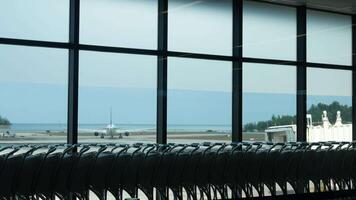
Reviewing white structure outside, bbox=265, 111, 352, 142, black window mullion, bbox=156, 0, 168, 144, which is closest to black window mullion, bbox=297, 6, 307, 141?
white structure outside, bbox=265, 111, 352, 142

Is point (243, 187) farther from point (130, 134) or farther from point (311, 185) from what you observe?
point (130, 134)

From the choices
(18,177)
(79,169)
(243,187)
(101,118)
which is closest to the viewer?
(18,177)

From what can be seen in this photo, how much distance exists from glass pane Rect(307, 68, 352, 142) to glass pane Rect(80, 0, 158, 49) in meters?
2.62

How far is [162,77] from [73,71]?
1205mm

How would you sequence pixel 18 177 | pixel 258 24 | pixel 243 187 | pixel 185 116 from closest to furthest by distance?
pixel 18 177
pixel 243 187
pixel 185 116
pixel 258 24

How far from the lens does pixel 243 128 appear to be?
25.3 ft

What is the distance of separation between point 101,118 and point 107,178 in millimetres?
1894

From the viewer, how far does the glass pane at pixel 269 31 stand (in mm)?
7801

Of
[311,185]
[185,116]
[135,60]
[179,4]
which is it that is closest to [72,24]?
[135,60]

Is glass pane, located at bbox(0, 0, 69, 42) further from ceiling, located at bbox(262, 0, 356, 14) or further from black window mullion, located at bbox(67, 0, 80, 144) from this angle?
ceiling, located at bbox(262, 0, 356, 14)

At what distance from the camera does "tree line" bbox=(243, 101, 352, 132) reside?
803 cm

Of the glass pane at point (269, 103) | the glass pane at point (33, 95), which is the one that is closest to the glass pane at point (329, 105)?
the glass pane at point (269, 103)

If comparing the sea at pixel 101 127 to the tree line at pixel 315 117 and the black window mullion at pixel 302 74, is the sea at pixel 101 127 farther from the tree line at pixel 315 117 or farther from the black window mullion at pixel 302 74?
the black window mullion at pixel 302 74

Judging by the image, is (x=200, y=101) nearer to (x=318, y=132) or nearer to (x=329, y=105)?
(x=318, y=132)
